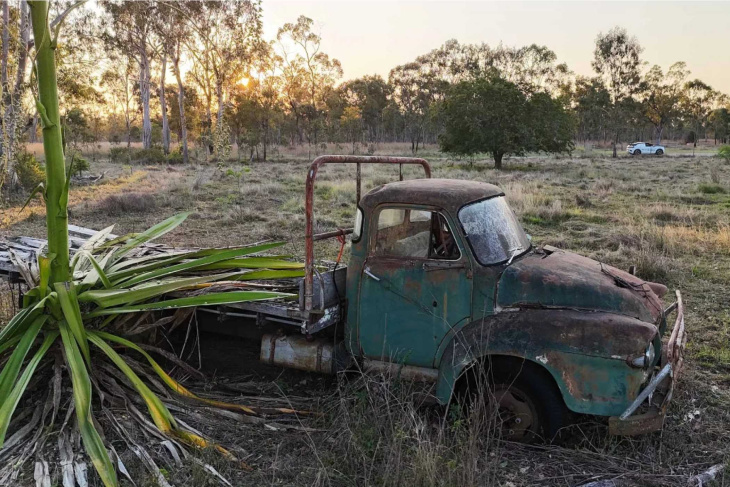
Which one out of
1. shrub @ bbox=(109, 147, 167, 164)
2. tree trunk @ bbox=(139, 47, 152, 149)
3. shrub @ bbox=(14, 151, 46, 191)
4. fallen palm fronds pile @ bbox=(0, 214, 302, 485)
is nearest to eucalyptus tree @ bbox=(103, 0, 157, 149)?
tree trunk @ bbox=(139, 47, 152, 149)

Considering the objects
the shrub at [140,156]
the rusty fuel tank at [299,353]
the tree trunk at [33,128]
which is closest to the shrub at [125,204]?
the tree trunk at [33,128]

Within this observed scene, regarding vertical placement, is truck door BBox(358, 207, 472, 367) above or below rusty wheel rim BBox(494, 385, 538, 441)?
above

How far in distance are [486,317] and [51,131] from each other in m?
3.36

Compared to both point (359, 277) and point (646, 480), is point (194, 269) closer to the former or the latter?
point (359, 277)

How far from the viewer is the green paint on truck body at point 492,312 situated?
360 centimetres

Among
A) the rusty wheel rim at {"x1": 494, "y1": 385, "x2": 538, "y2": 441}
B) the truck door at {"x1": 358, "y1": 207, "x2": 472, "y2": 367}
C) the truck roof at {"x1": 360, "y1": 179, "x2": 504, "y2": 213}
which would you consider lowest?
the rusty wheel rim at {"x1": 494, "y1": 385, "x2": 538, "y2": 441}

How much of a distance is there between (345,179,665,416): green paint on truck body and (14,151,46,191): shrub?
18.3 meters

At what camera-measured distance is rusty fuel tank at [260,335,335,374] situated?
14.5 feet

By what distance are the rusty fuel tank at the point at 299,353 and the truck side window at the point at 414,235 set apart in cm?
92

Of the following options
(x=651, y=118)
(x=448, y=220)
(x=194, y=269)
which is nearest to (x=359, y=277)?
(x=448, y=220)

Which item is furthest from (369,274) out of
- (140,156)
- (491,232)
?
(140,156)

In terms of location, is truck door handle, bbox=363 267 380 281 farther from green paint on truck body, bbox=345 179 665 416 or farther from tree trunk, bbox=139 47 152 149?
tree trunk, bbox=139 47 152 149

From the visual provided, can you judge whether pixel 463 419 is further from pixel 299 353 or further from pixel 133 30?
pixel 133 30

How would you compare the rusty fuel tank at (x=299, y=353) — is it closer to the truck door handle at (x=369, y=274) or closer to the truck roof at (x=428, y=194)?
the truck door handle at (x=369, y=274)
